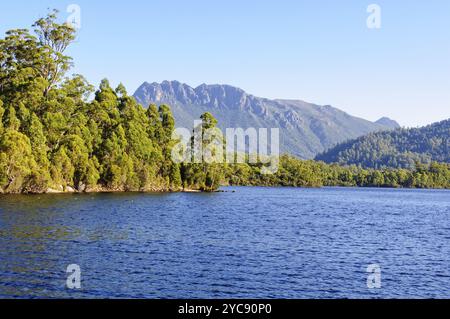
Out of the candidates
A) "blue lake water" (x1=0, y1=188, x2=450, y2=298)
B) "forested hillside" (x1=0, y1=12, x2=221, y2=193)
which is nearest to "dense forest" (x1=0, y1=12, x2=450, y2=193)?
"forested hillside" (x1=0, y1=12, x2=221, y2=193)

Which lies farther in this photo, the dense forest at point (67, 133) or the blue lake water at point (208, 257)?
the dense forest at point (67, 133)

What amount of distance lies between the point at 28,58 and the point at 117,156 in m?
31.1

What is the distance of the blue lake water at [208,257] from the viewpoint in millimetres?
29109

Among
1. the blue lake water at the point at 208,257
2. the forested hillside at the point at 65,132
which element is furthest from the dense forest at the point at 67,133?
the blue lake water at the point at 208,257

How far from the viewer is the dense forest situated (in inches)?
3716

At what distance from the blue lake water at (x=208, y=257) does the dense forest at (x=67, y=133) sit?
2834 centimetres

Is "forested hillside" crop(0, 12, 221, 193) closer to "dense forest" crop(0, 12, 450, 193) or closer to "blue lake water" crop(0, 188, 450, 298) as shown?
"dense forest" crop(0, 12, 450, 193)

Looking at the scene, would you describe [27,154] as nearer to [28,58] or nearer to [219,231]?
[28,58]

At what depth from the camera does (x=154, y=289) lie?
2861 centimetres

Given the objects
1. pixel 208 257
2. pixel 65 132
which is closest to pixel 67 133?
pixel 65 132

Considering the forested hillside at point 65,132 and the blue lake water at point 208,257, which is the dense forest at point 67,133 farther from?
the blue lake water at point 208,257

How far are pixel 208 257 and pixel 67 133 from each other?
3222 inches

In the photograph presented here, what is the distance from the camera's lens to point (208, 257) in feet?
129

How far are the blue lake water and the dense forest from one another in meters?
28.3
